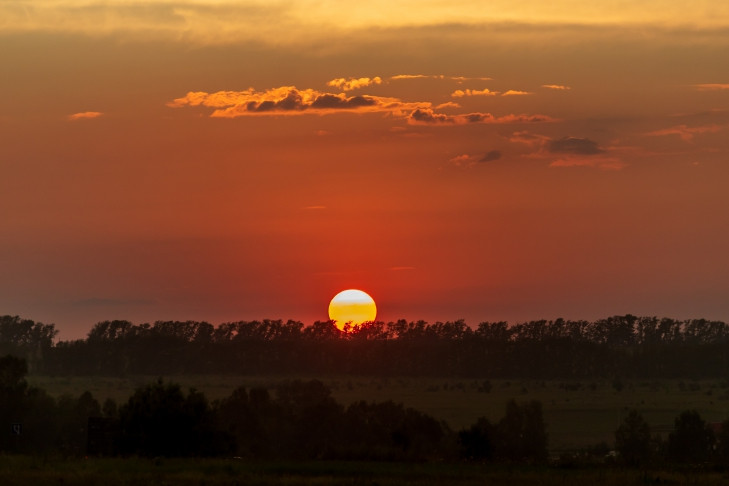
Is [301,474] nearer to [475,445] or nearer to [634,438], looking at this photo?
[475,445]

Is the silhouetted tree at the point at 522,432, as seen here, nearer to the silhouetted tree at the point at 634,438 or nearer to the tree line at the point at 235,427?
the tree line at the point at 235,427

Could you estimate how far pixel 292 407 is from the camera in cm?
12400

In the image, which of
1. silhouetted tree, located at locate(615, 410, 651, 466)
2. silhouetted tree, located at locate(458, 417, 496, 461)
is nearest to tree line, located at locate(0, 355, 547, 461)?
silhouetted tree, located at locate(458, 417, 496, 461)

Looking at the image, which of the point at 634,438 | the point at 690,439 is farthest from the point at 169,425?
the point at 634,438

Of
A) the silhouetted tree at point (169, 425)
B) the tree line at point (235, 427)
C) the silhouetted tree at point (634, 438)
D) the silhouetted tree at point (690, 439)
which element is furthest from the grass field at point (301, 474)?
the silhouetted tree at point (634, 438)

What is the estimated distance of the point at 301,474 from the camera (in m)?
50.7

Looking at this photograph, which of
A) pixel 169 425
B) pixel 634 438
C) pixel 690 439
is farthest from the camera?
pixel 634 438

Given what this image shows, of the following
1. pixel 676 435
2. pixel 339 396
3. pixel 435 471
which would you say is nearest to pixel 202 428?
pixel 435 471

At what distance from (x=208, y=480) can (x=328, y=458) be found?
43.4ft

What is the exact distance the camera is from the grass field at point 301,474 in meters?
46.4

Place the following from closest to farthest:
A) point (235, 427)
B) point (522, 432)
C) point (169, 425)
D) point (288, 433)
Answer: point (169, 425)
point (235, 427)
point (288, 433)
point (522, 432)

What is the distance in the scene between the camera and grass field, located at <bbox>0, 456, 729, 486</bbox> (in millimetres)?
46406

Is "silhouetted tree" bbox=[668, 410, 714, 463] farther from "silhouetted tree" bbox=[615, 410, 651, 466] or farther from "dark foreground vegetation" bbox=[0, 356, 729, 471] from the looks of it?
"silhouetted tree" bbox=[615, 410, 651, 466]

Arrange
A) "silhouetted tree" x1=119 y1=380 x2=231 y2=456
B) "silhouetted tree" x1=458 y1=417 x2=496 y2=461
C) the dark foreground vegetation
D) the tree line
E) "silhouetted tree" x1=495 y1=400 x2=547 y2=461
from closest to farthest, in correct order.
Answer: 1. the dark foreground vegetation
2. "silhouetted tree" x1=458 y1=417 x2=496 y2=461
3. the tree line
4. "silhouetted tree" x1=119 y1=380 x2=231 y2=456
5. "silhouetted tree" x1=495 y1=400 x2=547 y2=461
